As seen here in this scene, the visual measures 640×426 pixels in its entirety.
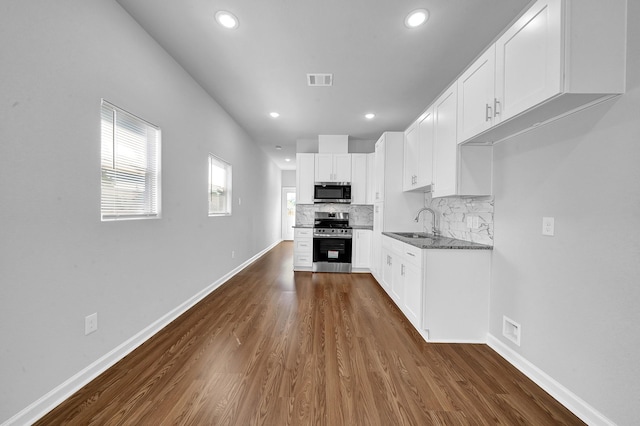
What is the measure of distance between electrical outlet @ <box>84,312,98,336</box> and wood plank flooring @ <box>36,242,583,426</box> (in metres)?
0.35

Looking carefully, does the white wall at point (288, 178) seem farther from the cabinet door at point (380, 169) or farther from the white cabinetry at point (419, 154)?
the white cabinetry at point (419, 154)

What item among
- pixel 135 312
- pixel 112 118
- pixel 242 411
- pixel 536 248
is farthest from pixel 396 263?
pixel 112 118

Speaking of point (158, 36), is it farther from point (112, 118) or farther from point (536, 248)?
point (536, 248)

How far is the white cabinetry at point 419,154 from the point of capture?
2.84 meters

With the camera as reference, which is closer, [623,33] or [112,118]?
[623,33]

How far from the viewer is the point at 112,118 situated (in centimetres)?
196

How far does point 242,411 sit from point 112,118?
2.30m

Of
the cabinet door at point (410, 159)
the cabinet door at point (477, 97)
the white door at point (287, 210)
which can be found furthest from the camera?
the white door at point (287, 210)

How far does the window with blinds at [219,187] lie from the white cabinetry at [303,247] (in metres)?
1.35

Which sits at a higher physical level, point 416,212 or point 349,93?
point 349,93

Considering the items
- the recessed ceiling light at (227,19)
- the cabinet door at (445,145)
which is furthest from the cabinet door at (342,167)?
the recessed ceiling light at (227,19)

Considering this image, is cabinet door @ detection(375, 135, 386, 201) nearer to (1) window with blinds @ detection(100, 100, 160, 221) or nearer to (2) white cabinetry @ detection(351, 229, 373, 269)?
(2) white cabinetry @ detection(351, 229, 373, 269)

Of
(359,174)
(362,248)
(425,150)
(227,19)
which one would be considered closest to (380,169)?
(359,174)

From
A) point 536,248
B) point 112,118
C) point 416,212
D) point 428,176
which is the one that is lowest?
point 536,248
